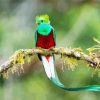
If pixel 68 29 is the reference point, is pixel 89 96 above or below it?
below

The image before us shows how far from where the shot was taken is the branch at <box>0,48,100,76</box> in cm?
331

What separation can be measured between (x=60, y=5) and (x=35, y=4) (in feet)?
A: 1.84

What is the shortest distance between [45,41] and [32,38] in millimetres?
4678

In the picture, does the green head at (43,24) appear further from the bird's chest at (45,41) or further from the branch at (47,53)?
the branch at (47,53)

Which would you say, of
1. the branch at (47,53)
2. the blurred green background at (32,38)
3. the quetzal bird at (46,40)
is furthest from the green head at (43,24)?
the blurred green background at (32,38)

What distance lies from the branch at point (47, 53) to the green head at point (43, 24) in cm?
14

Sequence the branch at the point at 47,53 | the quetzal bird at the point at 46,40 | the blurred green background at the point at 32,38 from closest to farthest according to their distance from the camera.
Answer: the branch at the point at 47,53 → the quetzal bird at the point at 46,40 → the blurred green background at the point at 32,38

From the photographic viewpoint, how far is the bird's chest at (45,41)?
3.50 m

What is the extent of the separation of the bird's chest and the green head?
0.09 feet

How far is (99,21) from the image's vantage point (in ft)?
27.0

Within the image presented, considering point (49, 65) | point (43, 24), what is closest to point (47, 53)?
point (49, 65)

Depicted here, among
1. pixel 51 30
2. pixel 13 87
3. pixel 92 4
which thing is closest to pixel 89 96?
pixel 13 87

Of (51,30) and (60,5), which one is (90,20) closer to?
(60,5)

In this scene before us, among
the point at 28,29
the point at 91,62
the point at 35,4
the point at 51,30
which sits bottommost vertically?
the point at 91,62
